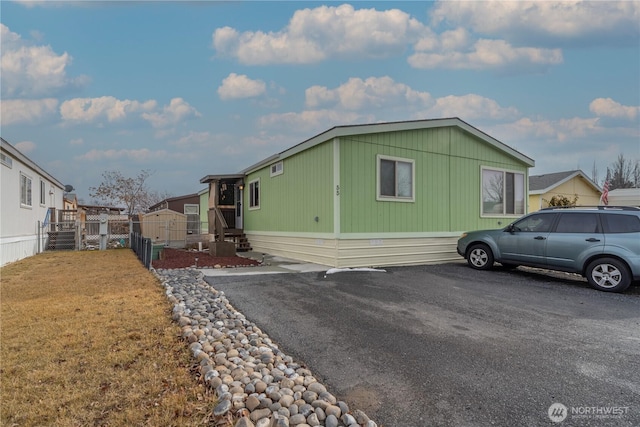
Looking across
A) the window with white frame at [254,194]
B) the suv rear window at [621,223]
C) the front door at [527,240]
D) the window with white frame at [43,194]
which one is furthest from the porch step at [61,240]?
the suv rear window at [621,223]

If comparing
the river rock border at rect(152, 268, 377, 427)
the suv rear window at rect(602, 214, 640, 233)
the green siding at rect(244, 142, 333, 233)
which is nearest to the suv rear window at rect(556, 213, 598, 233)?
the suv rear window at rect(602, 214, 640, 233)

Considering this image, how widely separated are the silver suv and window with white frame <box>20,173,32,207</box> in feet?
50.3

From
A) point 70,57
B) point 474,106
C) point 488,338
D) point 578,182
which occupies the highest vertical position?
point 70,57

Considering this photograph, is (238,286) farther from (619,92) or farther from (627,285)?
(619,92)

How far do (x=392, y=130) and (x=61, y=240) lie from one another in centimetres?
1503

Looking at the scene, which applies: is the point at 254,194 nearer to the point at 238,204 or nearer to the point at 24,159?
the point at 238,204

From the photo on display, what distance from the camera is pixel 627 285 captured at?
5883 millimetres

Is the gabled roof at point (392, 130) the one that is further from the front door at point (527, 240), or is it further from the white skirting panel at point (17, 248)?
the white skirting panel at point (17, 248)

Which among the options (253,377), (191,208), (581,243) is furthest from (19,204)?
(191,208)

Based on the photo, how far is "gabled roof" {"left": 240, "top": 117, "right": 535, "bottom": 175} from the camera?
26.6 ft

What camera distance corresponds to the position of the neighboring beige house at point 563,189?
1823cm

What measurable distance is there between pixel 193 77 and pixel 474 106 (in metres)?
13.5

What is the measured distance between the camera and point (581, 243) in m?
6.42

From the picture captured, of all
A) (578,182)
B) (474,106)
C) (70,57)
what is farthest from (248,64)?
(578,182)
